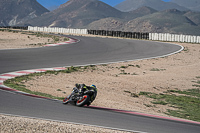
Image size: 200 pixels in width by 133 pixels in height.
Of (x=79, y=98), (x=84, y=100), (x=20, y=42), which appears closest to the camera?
(x=84, y=100)

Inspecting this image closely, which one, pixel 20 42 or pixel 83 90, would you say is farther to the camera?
pixel 20 42

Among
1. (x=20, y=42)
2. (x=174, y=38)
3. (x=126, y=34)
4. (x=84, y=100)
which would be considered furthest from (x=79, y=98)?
(x=126, y=34)

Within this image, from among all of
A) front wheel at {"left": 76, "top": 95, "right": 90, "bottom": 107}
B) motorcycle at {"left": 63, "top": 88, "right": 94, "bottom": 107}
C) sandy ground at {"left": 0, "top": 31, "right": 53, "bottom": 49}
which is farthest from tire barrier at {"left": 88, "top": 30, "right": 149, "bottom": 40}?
→ front wheel at {"left": 76, "top": 95, "right": 90, "bottom": 107}

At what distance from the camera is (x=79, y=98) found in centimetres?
938

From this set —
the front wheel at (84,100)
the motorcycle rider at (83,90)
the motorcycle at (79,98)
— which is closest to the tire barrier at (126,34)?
the motorcycle rider at (83,90)

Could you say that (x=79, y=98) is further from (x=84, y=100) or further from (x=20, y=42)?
(x=20, y=42)

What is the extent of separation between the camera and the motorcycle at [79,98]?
9.29 metres

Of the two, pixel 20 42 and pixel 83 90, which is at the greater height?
pixel 20 42

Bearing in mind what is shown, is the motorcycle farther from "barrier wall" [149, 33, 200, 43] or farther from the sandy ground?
"barrier wall" [149, 33, 200, 43]

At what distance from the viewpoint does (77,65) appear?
1952 cm

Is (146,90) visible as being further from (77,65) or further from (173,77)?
(77,65)

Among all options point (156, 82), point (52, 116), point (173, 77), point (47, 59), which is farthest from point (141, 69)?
point (52, 116)

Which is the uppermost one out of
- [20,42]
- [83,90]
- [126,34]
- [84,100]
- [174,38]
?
[126,34]

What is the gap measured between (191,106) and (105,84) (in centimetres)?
393
